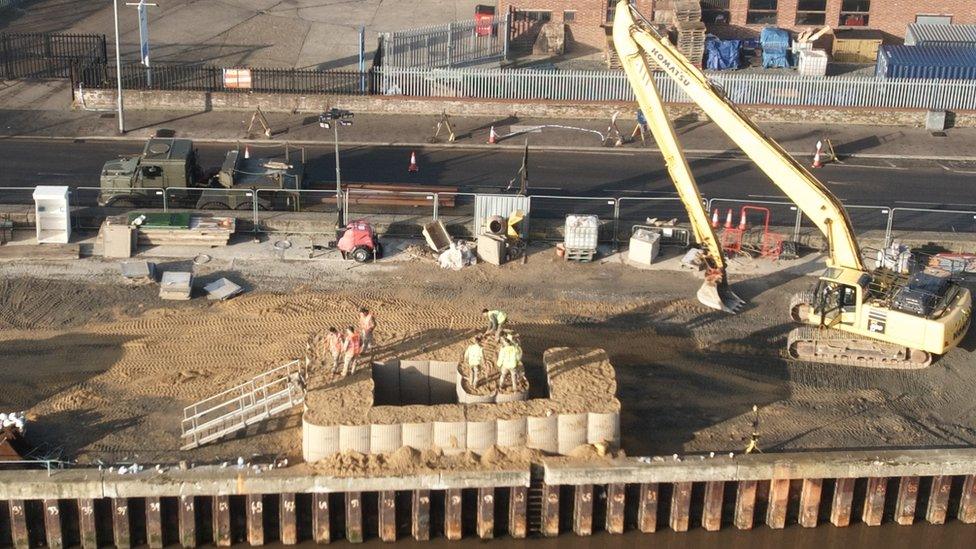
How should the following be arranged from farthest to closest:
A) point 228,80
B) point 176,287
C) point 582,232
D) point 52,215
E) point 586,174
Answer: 1. point 228,80
2. point 586,174
3. point 52,215
4. point 582,232
5. point 176,287

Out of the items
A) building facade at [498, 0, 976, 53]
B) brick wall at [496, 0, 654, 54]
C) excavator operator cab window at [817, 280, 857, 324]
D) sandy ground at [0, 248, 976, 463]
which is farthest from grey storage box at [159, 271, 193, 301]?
building facade at [498, 0, 976, 53]

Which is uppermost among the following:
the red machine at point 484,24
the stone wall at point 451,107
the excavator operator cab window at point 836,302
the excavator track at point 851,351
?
the red machine at point 484,24

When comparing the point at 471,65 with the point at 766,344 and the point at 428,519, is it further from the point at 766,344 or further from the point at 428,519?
the point at 428,519

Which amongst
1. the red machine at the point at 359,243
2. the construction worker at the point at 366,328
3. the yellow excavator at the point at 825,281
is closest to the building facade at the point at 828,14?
the yellow excavator at the point at 825,281

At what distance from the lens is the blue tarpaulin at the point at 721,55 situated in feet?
179

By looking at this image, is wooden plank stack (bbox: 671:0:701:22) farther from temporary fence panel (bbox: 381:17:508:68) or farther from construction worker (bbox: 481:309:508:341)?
construction worker (bbox: 481:309:508:341)

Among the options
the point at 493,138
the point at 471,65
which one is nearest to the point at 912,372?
the point at 493,138

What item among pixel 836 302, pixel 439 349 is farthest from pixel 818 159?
pixel 439 349

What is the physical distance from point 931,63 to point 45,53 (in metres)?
34.0

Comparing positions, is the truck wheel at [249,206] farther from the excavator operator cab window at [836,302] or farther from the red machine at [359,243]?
the excavator operator cab window at [836,302]

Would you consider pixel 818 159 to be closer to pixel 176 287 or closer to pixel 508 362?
pixel 508 362

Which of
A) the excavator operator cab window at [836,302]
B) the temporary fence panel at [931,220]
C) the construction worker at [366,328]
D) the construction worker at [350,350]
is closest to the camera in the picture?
the construction worker at [350,350]

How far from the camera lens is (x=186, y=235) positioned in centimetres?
3738

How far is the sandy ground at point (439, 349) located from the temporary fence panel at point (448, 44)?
58.7ft
